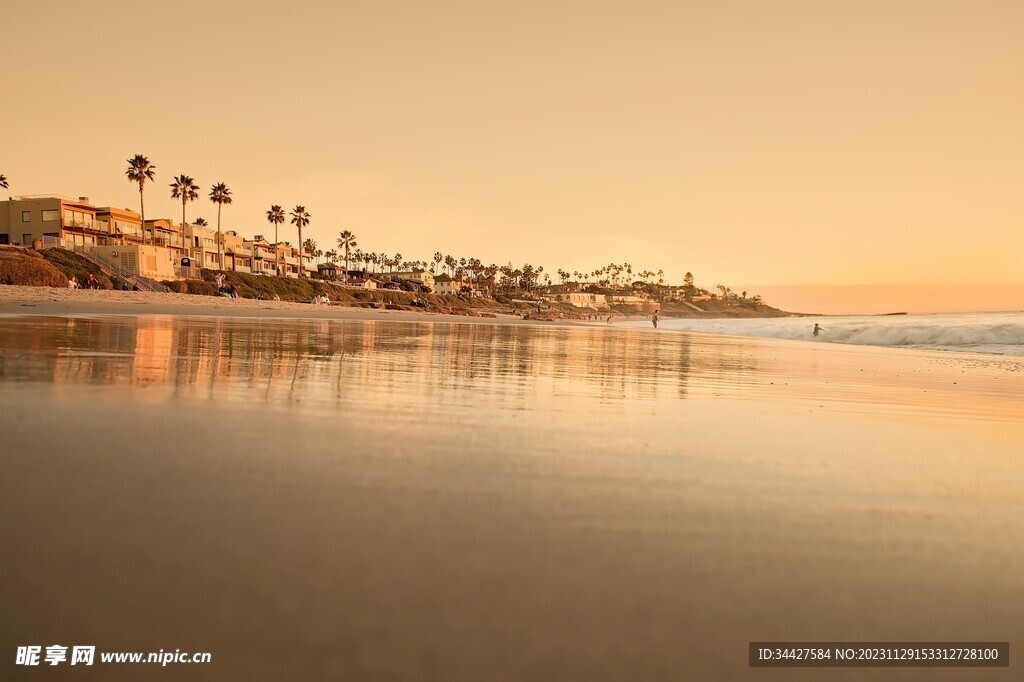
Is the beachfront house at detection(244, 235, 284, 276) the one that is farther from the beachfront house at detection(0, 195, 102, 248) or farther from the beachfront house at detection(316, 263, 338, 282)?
the beachfront house at detection(0, 195, 102, 248)

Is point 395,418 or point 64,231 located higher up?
point 64,231

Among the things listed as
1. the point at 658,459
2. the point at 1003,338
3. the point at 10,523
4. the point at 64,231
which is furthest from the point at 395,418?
the point at 64,231

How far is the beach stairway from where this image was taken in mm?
61375

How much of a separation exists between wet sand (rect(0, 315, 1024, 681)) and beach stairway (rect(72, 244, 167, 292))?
63163 mm

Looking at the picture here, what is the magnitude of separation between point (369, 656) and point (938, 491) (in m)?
4.10

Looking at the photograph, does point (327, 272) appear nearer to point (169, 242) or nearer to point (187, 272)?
point (169, 242)

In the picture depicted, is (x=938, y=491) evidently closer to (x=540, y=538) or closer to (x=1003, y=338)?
(x=540, y=538)

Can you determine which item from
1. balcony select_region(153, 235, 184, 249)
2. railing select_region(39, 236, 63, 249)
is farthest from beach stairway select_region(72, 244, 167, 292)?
balcony select_region(153, 235, 184, 249)

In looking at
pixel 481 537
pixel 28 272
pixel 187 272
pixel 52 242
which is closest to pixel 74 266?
pixel 28 272

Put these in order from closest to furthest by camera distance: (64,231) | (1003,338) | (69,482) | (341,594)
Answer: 1. (341,594)
2. (69,482)
3. (1003,338)
4. (64,231)

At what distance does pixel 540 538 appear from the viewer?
296 centimetres

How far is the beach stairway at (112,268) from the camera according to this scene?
201ft

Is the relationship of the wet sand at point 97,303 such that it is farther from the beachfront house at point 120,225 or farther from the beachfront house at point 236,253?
the beachfront house at point 236,253

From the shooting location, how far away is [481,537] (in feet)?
9.55
